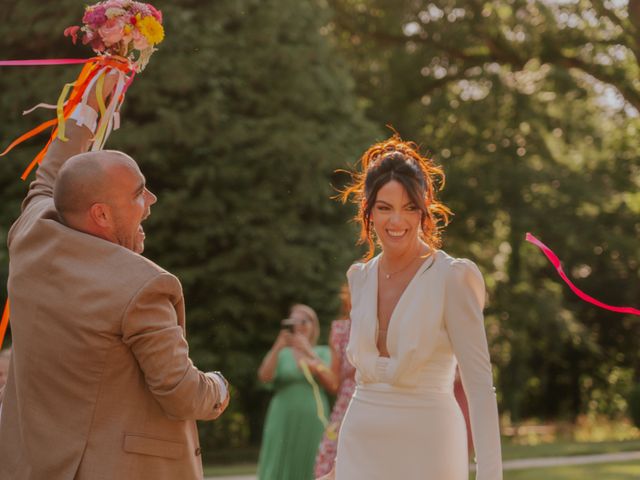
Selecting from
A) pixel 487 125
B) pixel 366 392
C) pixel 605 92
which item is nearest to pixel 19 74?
pixel 487 125

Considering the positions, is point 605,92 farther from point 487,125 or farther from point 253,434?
point 253,434

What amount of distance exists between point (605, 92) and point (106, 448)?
858 inches

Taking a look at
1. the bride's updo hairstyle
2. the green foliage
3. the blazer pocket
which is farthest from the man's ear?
the green foliage

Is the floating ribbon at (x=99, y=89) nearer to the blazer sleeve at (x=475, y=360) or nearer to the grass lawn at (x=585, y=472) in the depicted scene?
the blazer sleeve at (x=475, y=360)

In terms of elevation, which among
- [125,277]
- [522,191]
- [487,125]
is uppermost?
[487,125]

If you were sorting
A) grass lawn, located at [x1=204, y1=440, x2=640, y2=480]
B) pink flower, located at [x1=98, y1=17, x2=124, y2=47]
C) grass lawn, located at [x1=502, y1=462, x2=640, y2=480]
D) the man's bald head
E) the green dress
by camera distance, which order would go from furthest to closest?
grass lawn, located at [x1=204, y1=440, x2=640, y2=480] < grass lawn, located at [x1=502, y1=462, x2=640, y2=480] < the green dress < pink flower, located at [x1=98, y1=17, x2=124, y2=47] < the man's bald head

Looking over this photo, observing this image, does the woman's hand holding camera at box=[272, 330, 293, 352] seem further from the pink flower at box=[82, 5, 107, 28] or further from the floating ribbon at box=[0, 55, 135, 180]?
the pink flower at box=[82, 5, 107, 28]

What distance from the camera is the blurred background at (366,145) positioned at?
1694 cm

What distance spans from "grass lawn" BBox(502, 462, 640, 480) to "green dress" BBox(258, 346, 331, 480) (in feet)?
10.7

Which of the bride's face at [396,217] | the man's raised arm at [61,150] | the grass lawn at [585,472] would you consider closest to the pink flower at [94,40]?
the man's raised arm at [61,150]

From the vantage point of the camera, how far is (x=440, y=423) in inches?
158

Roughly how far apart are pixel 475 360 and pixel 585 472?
31.3ft

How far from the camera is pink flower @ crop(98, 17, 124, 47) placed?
429 centimetres

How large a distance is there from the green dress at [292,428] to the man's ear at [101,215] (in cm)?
671
